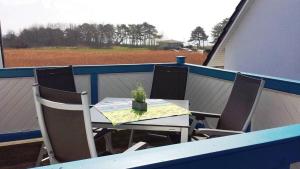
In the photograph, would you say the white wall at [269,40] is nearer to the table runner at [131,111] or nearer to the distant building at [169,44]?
the table runner at [131,111]

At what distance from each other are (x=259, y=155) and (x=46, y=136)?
179 cm

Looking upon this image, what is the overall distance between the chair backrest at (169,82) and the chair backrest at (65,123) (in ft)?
7.49

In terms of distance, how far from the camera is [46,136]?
7.69 ft

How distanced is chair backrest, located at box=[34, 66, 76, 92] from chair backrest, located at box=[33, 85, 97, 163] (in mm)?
1455

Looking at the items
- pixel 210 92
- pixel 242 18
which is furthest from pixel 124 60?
pixel 210 92

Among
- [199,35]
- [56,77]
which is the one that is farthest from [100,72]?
[199,35]

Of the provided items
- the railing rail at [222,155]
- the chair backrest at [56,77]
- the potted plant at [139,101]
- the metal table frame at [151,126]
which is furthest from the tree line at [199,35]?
the railing rail at [222,155]

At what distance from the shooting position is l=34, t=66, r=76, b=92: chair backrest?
12.1ft

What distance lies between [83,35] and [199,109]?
29.9 metres

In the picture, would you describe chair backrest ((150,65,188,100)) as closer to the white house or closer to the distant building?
the white house

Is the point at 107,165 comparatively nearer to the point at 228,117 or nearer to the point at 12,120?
the point at 228,117

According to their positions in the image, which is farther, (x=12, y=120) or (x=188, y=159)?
(x=12, y=120)

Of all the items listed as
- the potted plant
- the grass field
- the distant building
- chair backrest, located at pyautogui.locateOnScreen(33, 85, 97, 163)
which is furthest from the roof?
the distant building

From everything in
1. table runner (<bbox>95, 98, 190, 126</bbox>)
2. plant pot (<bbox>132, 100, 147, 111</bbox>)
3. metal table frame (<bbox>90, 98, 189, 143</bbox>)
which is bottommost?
metal table frame (<bbox>90, 98, 189, 143</bbox>)
